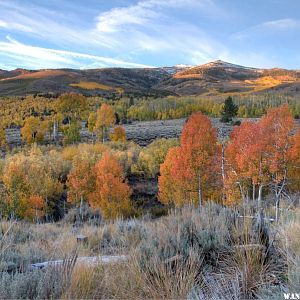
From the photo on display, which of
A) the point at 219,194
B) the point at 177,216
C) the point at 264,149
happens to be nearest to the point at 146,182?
→ the point at 219,194

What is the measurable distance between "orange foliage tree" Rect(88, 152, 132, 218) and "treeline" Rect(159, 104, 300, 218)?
581 cm

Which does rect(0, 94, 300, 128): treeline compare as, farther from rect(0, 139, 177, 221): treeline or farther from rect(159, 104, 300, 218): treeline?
rect(159, 104, 300, 218): treeline

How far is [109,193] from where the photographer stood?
33469 mm

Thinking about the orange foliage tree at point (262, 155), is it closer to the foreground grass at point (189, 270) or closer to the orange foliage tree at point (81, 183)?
the orange foliage tree at point (81, 183)

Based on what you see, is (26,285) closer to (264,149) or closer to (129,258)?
(129,258)

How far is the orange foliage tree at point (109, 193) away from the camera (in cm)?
3319

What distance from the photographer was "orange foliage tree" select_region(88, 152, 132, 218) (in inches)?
1307

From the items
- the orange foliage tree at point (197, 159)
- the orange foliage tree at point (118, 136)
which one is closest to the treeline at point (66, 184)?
the orange foliage tree at point (197, 159)

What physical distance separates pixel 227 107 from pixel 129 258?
3510 inches

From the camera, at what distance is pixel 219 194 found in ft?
97.3

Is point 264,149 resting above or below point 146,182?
above

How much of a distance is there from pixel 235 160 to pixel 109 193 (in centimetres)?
1216

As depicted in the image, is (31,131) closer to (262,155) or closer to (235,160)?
(235,160)

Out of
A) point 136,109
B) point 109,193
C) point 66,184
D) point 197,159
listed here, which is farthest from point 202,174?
point 136,109
